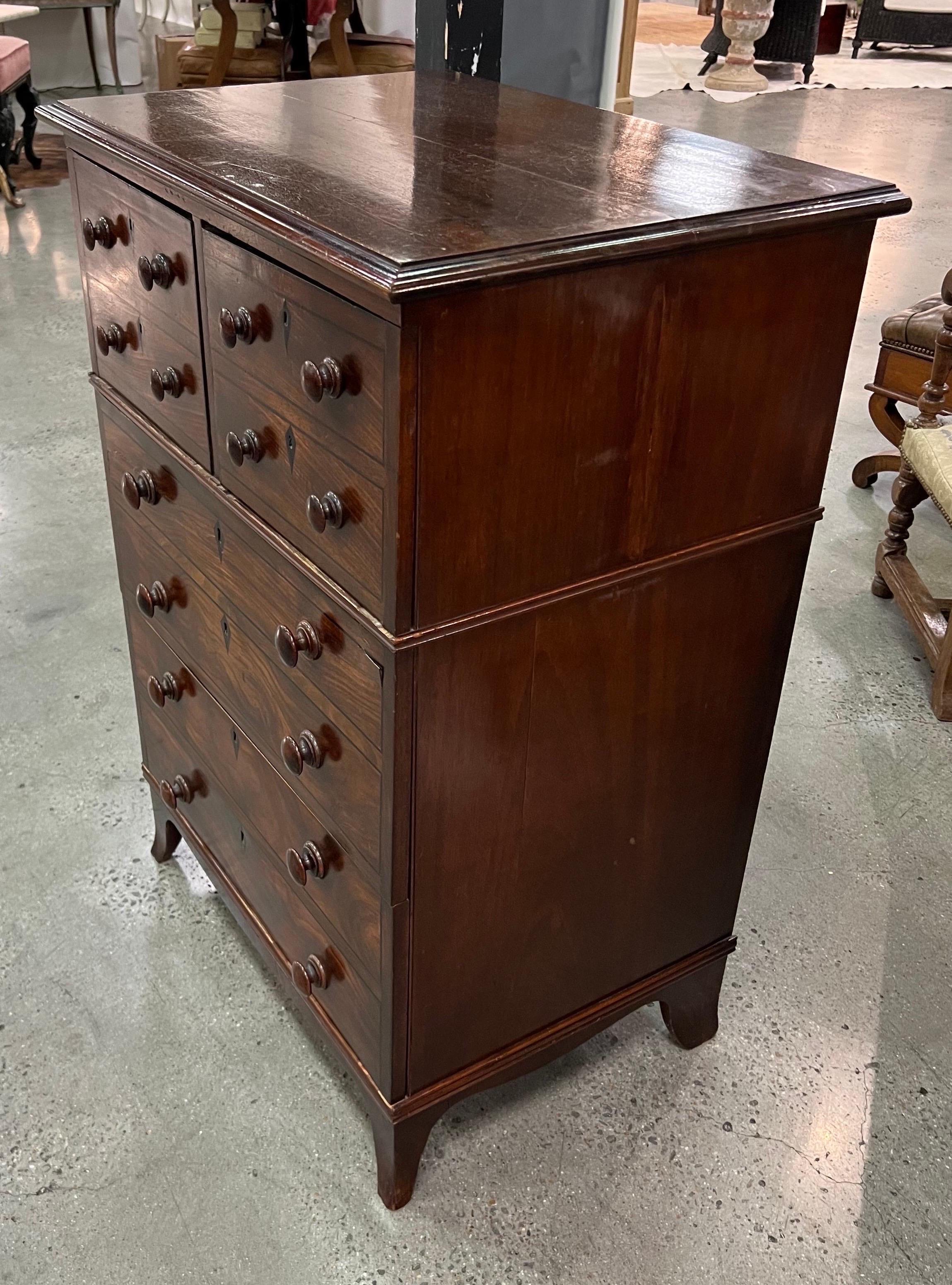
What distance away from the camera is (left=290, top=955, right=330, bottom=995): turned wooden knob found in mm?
1603

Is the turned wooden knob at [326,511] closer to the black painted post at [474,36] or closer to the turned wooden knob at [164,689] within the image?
the turned wooden knob at [164,689]

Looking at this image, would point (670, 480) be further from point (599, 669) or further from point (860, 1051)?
point (860, 1051)

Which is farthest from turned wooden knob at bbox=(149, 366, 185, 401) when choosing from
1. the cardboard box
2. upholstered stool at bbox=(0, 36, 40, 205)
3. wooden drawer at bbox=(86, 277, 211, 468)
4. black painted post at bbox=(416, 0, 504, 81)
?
the cardboard box

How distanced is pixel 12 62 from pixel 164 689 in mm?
5259

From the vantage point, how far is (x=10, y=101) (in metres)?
6.21

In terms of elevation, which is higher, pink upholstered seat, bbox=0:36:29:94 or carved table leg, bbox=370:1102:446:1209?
pink upholstered seat, bbox=0:36:29:94

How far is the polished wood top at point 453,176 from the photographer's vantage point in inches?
42.2

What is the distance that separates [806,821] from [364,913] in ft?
4.05

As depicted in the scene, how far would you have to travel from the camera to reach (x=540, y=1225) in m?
1.63

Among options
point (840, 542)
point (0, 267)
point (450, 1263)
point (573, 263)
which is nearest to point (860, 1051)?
point (450, 1263)

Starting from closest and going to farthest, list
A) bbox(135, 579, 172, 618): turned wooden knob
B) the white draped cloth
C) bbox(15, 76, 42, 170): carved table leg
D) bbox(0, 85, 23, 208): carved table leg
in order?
bbox(135, 579, 172, 618): turned wooden knob < bbox(0, 85, 23, 208): carved table leg < bbox(15, 76, 42, 170): carved table leg < the white draped cloth

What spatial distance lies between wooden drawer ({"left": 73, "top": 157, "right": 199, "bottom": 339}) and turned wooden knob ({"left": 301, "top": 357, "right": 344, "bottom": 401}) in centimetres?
32

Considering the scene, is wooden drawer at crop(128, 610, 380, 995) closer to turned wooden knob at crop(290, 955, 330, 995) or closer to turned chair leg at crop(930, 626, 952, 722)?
turned wooden knob at crop(290, 955, 330, 995)

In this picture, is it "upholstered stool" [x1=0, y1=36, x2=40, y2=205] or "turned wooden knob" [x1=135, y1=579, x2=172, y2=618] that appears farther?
"upholstered stool" [x1=0, y1=36, x2=40, y2=205]
